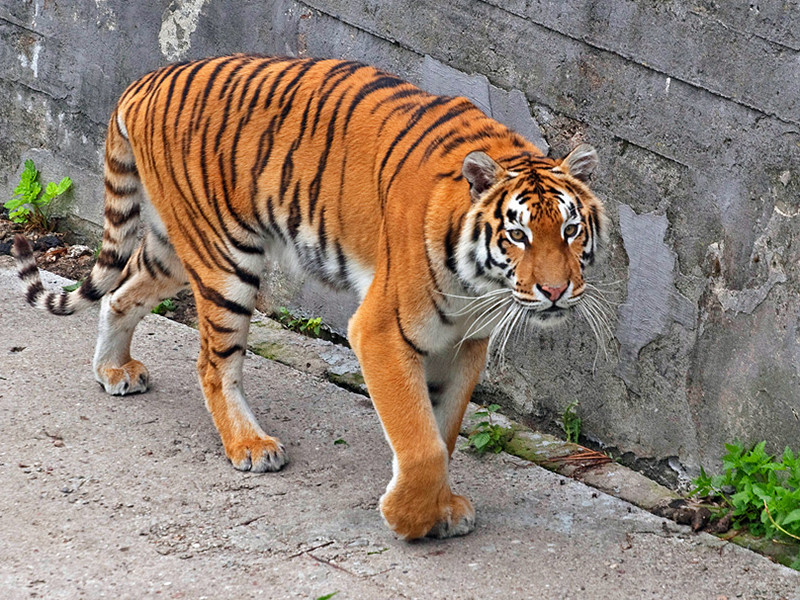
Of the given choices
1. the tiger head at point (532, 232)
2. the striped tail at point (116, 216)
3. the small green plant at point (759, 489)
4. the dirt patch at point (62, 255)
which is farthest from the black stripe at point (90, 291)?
the small green plant at point (759, 489)

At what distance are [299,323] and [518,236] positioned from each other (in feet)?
7.16

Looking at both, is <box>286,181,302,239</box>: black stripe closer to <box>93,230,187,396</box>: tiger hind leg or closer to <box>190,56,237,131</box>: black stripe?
<box>190,56,237,131</box>: black stripe

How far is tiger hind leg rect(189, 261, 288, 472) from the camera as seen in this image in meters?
4.12

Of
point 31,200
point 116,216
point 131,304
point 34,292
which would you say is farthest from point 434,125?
point 31,200

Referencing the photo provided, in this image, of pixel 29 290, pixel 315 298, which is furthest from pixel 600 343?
pixel 29 290

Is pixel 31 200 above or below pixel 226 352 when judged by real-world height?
below

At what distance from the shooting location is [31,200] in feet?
19.8

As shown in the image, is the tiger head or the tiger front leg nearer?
the tiger head

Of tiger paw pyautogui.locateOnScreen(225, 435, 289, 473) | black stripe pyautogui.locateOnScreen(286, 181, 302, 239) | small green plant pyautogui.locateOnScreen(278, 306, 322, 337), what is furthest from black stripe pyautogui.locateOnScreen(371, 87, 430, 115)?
small green plant pyautogui.locateOnScreen(278, 306, 322, 337)

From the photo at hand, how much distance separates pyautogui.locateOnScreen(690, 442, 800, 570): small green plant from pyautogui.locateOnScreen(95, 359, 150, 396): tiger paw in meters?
2.22

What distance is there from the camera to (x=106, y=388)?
458 centimetres

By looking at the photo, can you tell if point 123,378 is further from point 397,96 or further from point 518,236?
point 518,236

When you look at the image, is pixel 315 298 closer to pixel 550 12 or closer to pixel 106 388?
pixel 106 388

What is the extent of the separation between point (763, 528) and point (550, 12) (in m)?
1.93
